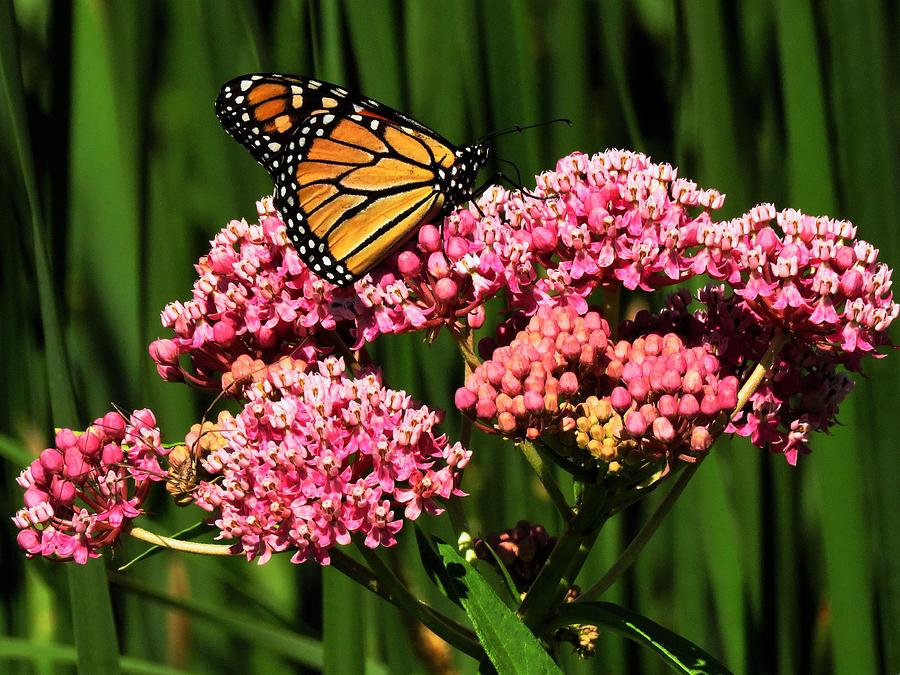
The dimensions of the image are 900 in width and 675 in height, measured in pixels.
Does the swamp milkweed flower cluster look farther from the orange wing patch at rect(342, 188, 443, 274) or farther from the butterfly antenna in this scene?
the butterfly antenna

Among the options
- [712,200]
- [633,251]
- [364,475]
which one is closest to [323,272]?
[364,475]

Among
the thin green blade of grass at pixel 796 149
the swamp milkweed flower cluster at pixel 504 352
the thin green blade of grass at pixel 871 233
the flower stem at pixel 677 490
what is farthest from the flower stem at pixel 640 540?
the thin green blade of grass at pixel 796 149

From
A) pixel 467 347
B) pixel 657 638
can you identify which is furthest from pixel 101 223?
pixel 657 638

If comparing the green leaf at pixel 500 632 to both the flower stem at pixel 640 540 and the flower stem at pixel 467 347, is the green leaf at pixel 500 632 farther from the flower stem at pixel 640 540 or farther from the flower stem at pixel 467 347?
the flower stem at pixel 467 347

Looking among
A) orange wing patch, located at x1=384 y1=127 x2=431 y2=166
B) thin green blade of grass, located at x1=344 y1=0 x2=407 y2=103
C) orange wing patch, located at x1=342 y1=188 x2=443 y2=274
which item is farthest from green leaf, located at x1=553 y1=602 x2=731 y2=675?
thin green blade of grass, located at x1=344 y1=0 x2=407 y2=103

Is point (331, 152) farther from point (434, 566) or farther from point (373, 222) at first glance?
point (434, 566)
